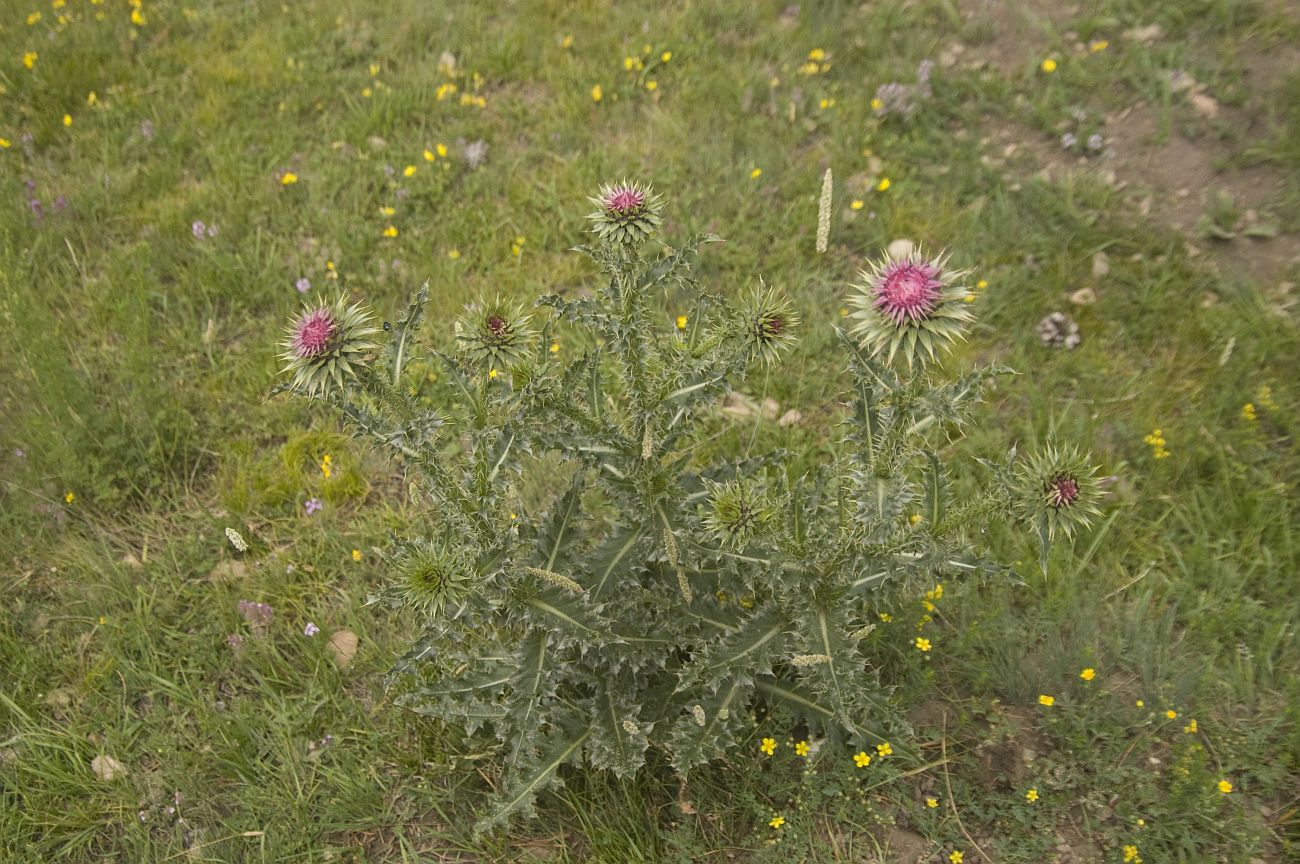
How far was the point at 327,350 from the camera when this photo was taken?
2490 millimetres

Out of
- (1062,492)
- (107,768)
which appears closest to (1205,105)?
(1062,492)

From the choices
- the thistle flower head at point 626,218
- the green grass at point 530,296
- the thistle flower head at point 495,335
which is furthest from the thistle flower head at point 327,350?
the green grass at point 530,296

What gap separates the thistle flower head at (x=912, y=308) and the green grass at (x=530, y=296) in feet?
4.90

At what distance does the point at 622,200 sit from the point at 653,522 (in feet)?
3.23

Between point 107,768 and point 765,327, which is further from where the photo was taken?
point 107,768

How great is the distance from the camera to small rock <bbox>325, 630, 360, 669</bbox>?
147 inches

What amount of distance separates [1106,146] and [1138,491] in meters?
2.09

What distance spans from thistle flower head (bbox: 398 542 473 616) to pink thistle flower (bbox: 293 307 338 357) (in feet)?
1.99

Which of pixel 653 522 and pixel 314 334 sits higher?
pixel 314 334

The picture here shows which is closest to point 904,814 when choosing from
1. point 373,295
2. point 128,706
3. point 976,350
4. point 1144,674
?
point 1144,674

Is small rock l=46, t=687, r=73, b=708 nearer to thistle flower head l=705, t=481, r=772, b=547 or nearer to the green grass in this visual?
the green grass

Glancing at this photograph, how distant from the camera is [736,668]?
2.98 metres

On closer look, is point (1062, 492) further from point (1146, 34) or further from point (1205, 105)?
point (1146, 34)

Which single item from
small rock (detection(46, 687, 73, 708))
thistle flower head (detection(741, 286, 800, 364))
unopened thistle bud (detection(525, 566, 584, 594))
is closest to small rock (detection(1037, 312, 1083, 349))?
thistle flower head (detection(741, 286, 800, 364))
